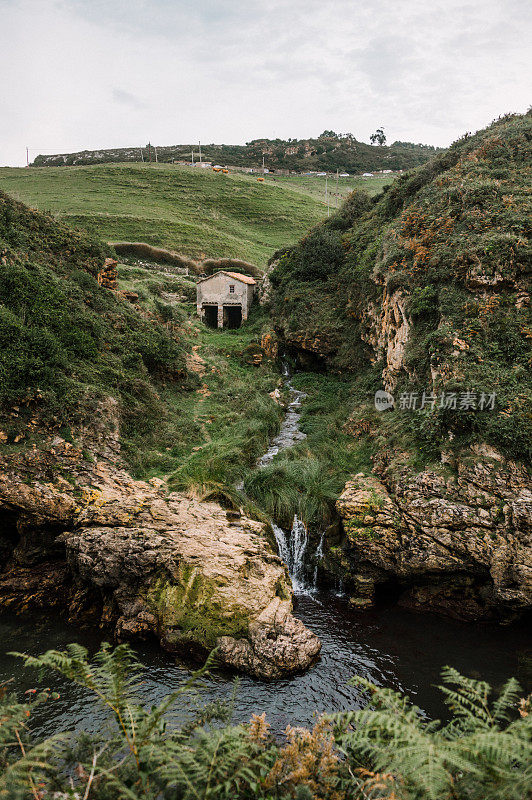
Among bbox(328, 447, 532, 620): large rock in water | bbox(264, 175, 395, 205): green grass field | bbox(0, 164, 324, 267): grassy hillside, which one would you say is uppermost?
bbox(264, 175, 395, 205): green grass field

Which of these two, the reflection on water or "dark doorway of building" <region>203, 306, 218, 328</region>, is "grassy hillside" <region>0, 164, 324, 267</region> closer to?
"dark doorway of building" <region>203, 306, 218, 328</region>

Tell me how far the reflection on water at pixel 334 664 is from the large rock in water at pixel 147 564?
51 cm

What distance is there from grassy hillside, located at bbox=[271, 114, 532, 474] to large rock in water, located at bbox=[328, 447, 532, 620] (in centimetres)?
112

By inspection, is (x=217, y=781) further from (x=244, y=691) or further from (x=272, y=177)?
(x=272, y=177)

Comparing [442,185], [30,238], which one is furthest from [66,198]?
[442,185]

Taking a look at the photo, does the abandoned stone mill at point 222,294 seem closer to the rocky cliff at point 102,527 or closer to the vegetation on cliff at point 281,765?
the rocky cliff at point 102,527

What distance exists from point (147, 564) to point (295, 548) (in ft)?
18.0

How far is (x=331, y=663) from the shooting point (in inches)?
415

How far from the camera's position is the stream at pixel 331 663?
9.02 m

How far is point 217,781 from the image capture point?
3.88 m

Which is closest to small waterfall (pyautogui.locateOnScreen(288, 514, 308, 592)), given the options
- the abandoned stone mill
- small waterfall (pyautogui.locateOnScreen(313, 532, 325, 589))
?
small waterfall (pyautogui.locateOnScreen(313, 532, 325, 589))

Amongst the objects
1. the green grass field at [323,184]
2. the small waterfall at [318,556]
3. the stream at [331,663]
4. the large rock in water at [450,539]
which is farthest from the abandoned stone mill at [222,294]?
the green grass field at [323,184]

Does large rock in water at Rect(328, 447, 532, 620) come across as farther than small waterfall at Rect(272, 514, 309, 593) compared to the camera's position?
No

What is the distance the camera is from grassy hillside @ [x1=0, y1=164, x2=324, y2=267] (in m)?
48.9
